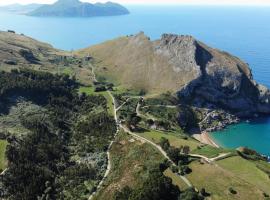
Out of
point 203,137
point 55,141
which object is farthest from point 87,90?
point 55,141

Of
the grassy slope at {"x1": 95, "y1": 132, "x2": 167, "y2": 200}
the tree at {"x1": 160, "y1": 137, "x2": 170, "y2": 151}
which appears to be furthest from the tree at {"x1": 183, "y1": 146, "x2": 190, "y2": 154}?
the grassy slope at {"x1": 95, "y1": 132, "x2": 167, "y2": 200}

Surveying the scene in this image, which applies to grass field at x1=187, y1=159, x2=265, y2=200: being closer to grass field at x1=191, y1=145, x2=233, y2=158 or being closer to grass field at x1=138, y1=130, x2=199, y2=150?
grass field at x1=191, y1=145, x2=233, y2=158

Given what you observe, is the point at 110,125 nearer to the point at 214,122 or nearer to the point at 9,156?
the point at 9,156

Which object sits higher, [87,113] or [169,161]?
[169,161]

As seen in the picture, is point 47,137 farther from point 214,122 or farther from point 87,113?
point 214,122

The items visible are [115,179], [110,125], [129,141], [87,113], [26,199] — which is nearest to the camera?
[26,199]

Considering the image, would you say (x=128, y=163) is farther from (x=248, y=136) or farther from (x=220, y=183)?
(x=248, y=136)

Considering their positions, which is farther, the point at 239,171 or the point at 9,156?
the point at 9,156

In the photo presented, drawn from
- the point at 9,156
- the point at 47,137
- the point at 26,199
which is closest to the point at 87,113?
the point at 47,137

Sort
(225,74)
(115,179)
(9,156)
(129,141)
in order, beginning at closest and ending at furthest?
(115,179) < (9,156) < (129,141) < (225,74)
